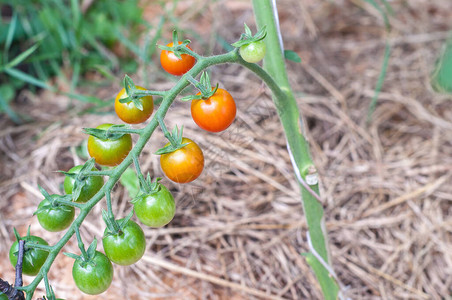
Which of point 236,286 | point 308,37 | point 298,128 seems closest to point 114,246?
point 298,128

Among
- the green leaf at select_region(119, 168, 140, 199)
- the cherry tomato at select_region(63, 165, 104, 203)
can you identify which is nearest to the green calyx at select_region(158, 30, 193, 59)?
the cherry tomato at select_region(63, 165, 104, 203)

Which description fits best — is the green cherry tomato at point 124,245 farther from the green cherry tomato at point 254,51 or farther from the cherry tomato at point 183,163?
the green cherry tomato at point 254,51

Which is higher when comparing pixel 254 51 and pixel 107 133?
pixel 254 51

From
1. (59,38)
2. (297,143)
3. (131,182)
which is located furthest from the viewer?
(59,38)

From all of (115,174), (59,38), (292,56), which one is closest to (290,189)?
(292,56)

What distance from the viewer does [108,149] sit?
82cm

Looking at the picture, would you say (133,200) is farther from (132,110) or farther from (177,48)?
(177,48)

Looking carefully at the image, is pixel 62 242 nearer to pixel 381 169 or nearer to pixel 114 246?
pixel 114 246

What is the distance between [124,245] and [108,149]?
170 millimetres

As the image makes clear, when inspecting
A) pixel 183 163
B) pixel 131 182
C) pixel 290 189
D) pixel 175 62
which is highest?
pixel 175 62

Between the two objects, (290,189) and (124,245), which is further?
(290,189)

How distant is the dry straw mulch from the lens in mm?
1520

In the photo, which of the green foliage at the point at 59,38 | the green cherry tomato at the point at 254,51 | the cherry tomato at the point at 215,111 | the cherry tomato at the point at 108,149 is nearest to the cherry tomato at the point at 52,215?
the cherry tomato at the point at 108,149

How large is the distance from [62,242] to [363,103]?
170 cm
